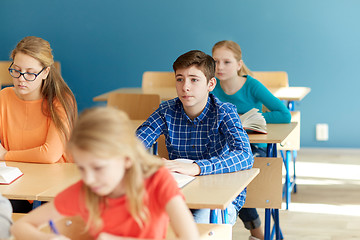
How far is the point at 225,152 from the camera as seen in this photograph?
8.83 feet

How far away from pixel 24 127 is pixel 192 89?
32.1 inches

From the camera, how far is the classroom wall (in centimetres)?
606

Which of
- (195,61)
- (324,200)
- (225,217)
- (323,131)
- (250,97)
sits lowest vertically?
(324,200)

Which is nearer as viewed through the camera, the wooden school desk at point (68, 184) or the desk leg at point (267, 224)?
the wooden school desk at point (68, 184)

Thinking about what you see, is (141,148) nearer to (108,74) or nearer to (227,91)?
(227,91)

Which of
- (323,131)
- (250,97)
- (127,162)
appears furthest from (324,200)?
(127,162)

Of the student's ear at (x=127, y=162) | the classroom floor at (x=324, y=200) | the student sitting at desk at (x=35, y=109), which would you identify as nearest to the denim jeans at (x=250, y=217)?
the classroom floor at (x=324, y=200)

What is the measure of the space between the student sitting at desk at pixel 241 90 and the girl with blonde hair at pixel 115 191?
6.93 feet

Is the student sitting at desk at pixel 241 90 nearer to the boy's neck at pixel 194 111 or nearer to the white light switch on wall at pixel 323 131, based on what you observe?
the boy's neck at pixel 194 111

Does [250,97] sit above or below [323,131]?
above

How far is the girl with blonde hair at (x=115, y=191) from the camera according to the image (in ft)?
4.68

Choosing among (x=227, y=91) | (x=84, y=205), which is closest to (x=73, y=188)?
(x=84, y=205)

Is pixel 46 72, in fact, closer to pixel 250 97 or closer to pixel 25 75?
pixel 25 75

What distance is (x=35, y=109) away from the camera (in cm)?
287
